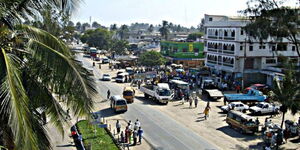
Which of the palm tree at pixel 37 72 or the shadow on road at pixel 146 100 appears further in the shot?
the shadow on road at pixel 146 100

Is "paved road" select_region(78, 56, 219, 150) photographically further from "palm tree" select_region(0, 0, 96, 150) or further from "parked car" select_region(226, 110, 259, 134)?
"palm tree" select_region(0, 0, 96, 150)

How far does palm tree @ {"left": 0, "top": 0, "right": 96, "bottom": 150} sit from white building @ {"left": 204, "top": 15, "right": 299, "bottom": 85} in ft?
125

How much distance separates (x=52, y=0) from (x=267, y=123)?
20.8 m

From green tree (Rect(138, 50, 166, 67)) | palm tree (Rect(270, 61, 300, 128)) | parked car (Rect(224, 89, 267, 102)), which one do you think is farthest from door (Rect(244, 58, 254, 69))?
palm tree (Rect(270, 61, 300, 128))

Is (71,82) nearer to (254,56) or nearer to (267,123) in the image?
(267,123)

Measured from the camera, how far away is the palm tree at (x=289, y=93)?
22.0 meters

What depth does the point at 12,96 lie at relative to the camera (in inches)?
192

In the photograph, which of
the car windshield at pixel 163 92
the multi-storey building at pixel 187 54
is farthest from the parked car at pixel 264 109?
the multi-storey building at pixel 187 54

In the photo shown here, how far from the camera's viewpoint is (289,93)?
22219mm

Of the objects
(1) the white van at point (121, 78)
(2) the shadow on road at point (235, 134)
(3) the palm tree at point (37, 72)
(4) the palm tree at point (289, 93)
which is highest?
(3) the palm tree at point (37, 72)

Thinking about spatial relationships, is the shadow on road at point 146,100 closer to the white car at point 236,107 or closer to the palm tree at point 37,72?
the white car at point 236,107

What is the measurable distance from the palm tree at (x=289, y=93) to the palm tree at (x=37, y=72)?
18.5 metres

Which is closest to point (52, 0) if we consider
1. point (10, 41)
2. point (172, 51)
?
point (10, 41)

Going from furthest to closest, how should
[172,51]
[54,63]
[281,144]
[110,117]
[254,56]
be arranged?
[172,51]
[254,56]
[110,117]
[281,144]
[54,63]
